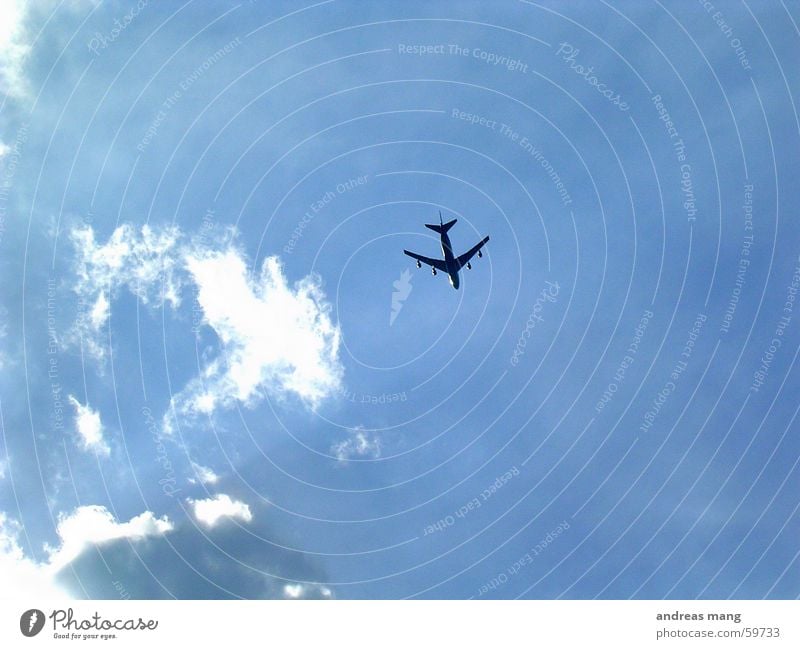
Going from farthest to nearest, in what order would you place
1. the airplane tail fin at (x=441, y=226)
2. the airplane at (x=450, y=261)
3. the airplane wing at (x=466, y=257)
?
1. the airplane wing at (x=466, y=257)
2. the airplane at (x=450, y=261)
3. the airplane tail fin at (x=441, y=226)

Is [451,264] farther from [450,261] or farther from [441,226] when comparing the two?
[441,226]

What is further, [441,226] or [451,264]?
[451,264]

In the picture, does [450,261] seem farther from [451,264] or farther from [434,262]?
[434,262]

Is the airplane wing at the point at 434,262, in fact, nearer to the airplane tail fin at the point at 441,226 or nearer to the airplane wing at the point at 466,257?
the airplane wing at the point at 466,257

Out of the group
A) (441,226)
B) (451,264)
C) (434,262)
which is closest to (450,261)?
(451,264)

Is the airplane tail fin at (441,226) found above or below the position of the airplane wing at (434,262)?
below

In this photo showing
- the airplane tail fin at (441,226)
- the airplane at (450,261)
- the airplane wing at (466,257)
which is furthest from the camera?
the airplane wing at (466,257)

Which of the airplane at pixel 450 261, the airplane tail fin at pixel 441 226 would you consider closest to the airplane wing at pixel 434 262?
the airplane at pixel 450 261

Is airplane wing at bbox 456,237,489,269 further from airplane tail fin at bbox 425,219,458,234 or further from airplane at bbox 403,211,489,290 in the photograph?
airplane tail fin at bbox 425,219,458,234

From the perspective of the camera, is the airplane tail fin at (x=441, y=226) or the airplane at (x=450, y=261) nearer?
the airplane tail fin at (x=441, y=226)

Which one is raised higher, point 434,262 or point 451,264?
point 434,262
